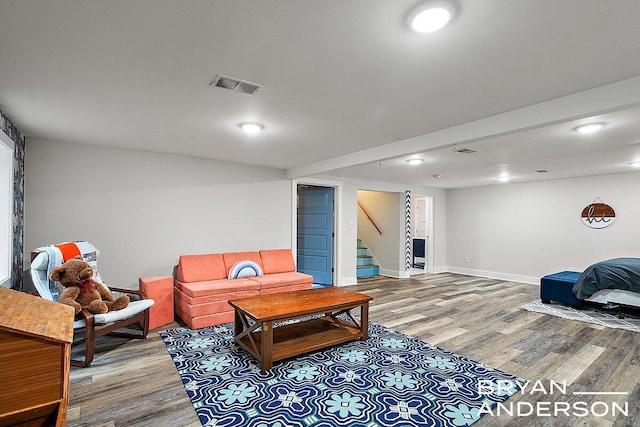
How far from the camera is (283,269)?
17.1ft

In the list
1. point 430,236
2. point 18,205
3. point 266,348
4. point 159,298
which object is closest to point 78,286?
point 159,298

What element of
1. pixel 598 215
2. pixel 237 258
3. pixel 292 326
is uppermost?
pixel 598 215

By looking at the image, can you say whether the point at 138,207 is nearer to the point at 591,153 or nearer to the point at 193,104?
the point at 193,104

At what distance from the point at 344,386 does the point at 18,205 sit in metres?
3.82

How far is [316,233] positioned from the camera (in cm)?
656

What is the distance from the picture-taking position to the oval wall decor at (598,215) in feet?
19.2

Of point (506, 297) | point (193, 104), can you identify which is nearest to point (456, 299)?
point (506, 297)

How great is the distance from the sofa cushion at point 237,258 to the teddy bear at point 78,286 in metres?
1.66

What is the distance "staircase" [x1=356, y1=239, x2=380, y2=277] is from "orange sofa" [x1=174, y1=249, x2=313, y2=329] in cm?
282

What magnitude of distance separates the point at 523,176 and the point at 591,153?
202 centimetres

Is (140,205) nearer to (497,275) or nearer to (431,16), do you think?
(431,16)

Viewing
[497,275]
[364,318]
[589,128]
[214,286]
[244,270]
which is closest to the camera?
[589,128]

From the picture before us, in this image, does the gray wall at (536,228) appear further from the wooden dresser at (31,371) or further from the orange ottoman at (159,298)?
the wooden dresser at (31,371)

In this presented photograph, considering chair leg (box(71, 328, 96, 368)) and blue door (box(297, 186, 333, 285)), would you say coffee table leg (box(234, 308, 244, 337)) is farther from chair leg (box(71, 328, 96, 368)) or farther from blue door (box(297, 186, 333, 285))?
blue door (box(297, 186, 333, 285))
